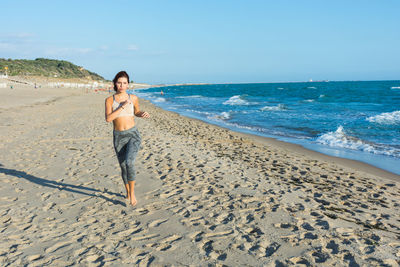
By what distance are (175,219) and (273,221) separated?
1.32 m

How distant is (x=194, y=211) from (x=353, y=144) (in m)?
8.90

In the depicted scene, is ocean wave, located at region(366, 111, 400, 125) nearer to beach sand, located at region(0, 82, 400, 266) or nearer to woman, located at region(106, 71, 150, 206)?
beach sand, located at region(0, 82, 400, 266)

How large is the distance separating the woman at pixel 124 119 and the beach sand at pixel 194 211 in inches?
30.7

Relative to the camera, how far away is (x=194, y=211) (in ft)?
13.0

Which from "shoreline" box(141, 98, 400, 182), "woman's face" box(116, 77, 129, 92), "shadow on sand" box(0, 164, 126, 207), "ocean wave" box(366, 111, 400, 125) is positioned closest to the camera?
"woman's face" box(116, 77, 129, 92)

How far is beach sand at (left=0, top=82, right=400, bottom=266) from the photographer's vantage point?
Answer: 2.93 meters

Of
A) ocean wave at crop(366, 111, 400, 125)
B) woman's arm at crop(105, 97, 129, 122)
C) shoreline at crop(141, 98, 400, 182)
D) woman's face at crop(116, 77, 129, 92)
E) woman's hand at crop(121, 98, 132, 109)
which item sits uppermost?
woman's face at crop(116, 77, 129, 92)

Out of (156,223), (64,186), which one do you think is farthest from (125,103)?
(64,186)

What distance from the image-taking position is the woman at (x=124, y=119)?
3684 mm

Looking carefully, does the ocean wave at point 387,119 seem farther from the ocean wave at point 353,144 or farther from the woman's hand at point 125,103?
the woman's hand at point 125,103

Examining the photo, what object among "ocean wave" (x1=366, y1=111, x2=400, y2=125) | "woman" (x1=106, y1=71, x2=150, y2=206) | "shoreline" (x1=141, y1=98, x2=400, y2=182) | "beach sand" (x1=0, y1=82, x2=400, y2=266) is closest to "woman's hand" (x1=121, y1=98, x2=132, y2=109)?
"woman" (x1=106, y1=71, x2=150, y2=206)

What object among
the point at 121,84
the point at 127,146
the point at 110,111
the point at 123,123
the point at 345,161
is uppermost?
the point at 121,84

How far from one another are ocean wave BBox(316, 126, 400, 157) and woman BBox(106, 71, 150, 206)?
8.75 m

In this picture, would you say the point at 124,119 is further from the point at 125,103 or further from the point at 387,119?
the point at 387,119
